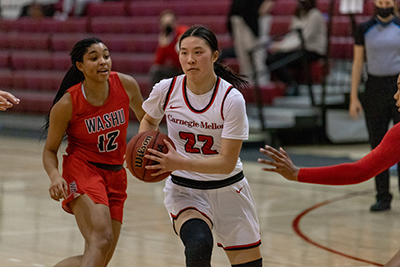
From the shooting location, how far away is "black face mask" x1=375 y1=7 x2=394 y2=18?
549 cm

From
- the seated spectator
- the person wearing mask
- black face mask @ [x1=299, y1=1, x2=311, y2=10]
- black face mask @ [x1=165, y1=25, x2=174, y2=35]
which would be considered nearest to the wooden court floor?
the person wearing mask

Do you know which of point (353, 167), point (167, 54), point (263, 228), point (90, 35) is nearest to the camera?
point (353, 167)

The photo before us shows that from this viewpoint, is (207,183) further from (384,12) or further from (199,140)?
(384,12)

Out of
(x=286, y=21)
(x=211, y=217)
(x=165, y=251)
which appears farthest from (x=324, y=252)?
(x=286, y=21)

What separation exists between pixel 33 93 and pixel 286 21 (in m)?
5.81

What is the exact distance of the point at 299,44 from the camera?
9672 millimetres

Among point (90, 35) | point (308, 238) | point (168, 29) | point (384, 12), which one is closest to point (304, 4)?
point (168, 29)

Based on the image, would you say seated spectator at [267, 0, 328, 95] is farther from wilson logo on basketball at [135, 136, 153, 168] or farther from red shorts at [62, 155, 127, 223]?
wilson logo on basketball at [135, 136, 153, 168]

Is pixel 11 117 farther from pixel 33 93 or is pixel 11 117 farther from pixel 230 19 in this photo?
pixel 230 19

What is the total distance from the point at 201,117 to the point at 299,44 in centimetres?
678

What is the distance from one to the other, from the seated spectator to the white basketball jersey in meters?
5.94

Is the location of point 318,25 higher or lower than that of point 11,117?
higher

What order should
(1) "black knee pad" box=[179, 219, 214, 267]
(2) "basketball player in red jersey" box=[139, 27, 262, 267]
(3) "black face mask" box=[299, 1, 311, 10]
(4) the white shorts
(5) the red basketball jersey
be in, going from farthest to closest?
(3) "black face mask" box=[299, 1, 311, 10] → (5) the red basketball jersey → (4) the white shorts → (2) "basketball player in red jersey" box=[139, 27, 262, 267] → (1) "black knee pad" box=[179, 219, 214, 267]

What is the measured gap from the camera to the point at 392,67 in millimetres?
5520
